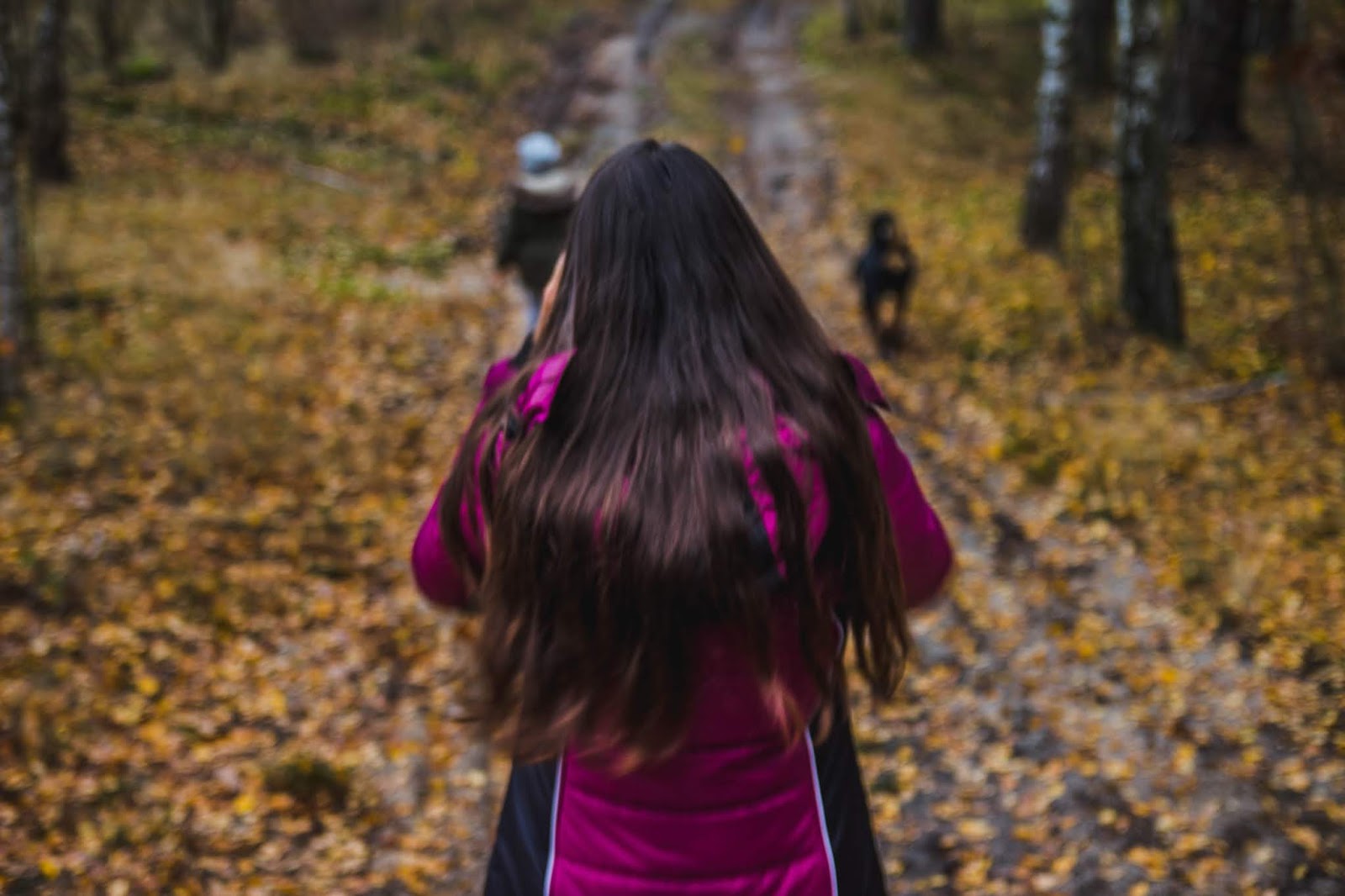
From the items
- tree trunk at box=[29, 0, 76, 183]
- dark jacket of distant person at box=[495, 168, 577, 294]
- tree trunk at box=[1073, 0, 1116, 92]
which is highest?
tree trunk at box=[1073, 0, 1116, 92]

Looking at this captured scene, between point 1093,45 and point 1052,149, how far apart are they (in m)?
8.14

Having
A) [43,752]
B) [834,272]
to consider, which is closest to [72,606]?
[43,752]

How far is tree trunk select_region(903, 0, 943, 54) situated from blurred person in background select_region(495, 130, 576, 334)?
711 inches

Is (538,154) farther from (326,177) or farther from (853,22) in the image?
(853,22)

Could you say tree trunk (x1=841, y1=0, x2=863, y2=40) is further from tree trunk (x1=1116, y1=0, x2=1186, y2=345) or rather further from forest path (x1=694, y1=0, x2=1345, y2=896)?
forest path (x1=694, y1=0, x2=1345, y2=896)

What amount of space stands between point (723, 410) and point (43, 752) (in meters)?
4.87

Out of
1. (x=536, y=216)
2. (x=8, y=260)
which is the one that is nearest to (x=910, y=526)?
(x=536, y=216)

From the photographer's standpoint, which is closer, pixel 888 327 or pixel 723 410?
pixel 723 410

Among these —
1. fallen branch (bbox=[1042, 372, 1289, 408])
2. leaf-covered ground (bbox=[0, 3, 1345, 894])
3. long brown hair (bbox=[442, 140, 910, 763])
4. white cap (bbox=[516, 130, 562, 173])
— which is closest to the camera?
long brown hair (bbox=[442, 140, 910, 763])

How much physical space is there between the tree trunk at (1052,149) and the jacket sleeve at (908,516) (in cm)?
1081

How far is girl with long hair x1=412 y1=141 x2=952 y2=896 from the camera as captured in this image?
4.89 ft

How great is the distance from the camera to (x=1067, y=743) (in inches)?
205

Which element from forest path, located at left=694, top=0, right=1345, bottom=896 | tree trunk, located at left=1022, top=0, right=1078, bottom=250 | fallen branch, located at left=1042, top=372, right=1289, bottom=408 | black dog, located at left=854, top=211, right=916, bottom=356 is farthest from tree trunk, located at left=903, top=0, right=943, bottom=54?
forest path, located at left=694, top=0, right=1345, bottom=896

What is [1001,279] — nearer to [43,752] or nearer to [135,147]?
[43,752]
